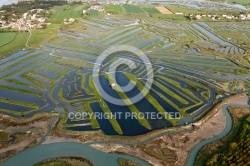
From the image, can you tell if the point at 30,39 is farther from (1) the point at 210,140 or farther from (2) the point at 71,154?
(1) the point at 210,140

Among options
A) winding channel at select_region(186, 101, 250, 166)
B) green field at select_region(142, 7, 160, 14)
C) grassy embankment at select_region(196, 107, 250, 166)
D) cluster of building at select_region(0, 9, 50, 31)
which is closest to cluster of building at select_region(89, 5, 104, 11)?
Result: green field at select_region(142, 7, 160, 14)

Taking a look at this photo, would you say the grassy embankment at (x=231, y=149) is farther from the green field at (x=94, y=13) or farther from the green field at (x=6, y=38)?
the green field at (x=94, y=13)

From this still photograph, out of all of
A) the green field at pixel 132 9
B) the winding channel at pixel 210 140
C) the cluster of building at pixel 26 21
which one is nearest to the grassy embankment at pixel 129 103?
the winding channel at pixel 210 140

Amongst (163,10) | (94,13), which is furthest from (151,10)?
(94,13)

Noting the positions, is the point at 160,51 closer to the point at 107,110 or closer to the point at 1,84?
the point at 107,110

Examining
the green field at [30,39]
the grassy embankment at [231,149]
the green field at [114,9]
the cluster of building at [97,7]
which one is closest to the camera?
the grassy embankment at [231,149]

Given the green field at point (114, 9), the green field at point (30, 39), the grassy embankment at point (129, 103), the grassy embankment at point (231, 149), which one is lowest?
the grassy embankment at point (231, 149)
